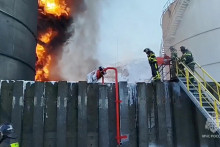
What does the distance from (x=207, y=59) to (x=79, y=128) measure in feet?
41.1

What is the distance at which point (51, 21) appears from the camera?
17266 mm

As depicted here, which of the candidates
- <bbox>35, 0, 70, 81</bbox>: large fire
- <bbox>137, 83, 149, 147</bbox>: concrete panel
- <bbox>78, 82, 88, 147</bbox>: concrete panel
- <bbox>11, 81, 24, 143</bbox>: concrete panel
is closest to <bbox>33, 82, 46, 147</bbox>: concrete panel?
<bbox>11, 81, 24, 143</bbox>: concrete panel

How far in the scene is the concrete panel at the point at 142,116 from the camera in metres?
9.55

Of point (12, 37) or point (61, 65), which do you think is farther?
point (61, 65)

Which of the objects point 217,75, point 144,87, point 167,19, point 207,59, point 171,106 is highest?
point 167,19

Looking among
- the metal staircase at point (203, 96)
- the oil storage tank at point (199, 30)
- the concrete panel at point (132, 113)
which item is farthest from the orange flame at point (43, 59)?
the oil storage tank at point (199, 30)

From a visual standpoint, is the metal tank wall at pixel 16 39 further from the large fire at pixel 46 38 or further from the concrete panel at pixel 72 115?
the large fire at pixel 46 38

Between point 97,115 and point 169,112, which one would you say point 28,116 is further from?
point 169,112

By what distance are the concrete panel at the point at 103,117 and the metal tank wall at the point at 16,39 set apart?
3.96 m

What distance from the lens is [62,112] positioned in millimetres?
9477

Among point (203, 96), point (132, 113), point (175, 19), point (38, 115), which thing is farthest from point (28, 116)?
point (175, 19)

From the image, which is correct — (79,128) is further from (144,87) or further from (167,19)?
(167,19)

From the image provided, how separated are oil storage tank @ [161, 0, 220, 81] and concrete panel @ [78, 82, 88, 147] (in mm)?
11688

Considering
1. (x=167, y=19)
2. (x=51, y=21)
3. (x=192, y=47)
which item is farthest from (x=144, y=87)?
(x=167, y=19)
